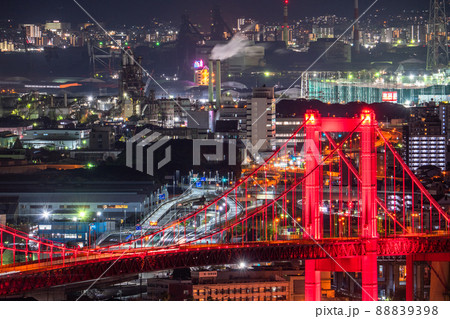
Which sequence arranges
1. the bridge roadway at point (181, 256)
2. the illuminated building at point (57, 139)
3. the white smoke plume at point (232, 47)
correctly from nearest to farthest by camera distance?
the bridge roadway at point (181, 256) → the illuminated building at point (57, 139) → the white smoke plume at point (232, 47)

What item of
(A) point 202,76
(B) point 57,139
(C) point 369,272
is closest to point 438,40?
(A) point 202,76

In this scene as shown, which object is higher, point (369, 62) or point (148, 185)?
point (369, 62)

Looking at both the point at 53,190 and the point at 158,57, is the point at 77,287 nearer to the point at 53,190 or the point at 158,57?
the point at 53,190

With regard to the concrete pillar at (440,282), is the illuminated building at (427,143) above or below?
above

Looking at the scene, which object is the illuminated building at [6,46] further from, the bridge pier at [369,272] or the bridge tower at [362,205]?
Result: the bridge pier at [369,272]

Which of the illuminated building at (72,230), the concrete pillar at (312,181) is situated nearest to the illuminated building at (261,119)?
the illuminated building at (72,230)

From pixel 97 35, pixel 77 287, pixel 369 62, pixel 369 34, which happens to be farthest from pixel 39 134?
pixel 369 34

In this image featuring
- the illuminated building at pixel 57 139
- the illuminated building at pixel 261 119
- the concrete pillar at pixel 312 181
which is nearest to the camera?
the concrete pillar at pixel 312 181
